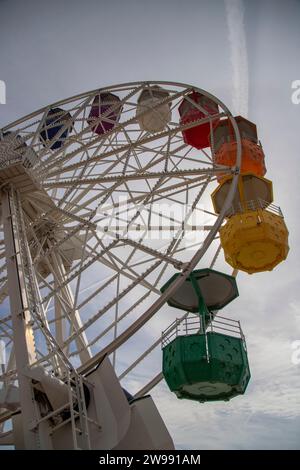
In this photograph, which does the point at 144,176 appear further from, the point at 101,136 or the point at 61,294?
the point at 61,294

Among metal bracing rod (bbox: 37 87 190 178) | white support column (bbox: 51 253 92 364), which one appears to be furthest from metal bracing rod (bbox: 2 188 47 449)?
white support column (bbox: 51 253 92 364)

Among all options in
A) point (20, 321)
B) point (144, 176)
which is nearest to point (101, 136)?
point (144, 176)

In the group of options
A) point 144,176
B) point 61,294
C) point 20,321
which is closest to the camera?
point 20,321

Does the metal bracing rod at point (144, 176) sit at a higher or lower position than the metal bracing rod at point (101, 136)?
lower

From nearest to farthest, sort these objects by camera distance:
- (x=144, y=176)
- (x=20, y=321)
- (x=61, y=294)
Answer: (x=20, y=321) < (x=144, y=176) < (x=61, y=294)

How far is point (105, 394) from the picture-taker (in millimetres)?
12641

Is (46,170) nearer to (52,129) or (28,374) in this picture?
(52,129)

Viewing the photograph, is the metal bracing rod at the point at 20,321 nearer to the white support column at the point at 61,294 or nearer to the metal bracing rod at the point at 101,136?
the metal bracing rod at the point at 101,136

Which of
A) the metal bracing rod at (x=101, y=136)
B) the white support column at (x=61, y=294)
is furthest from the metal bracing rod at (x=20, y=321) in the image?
the white support column at (x=61, y=294)

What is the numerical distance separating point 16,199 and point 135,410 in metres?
7.77

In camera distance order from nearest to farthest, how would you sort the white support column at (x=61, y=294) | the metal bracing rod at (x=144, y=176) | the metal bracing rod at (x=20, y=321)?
the metal bracing rod at (x=20, y=321)
the metal bracing rod at (x=144, y=176)
the white support column at (x=61, y=294)

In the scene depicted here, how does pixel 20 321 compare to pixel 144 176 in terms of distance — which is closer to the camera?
pixel 20 321
